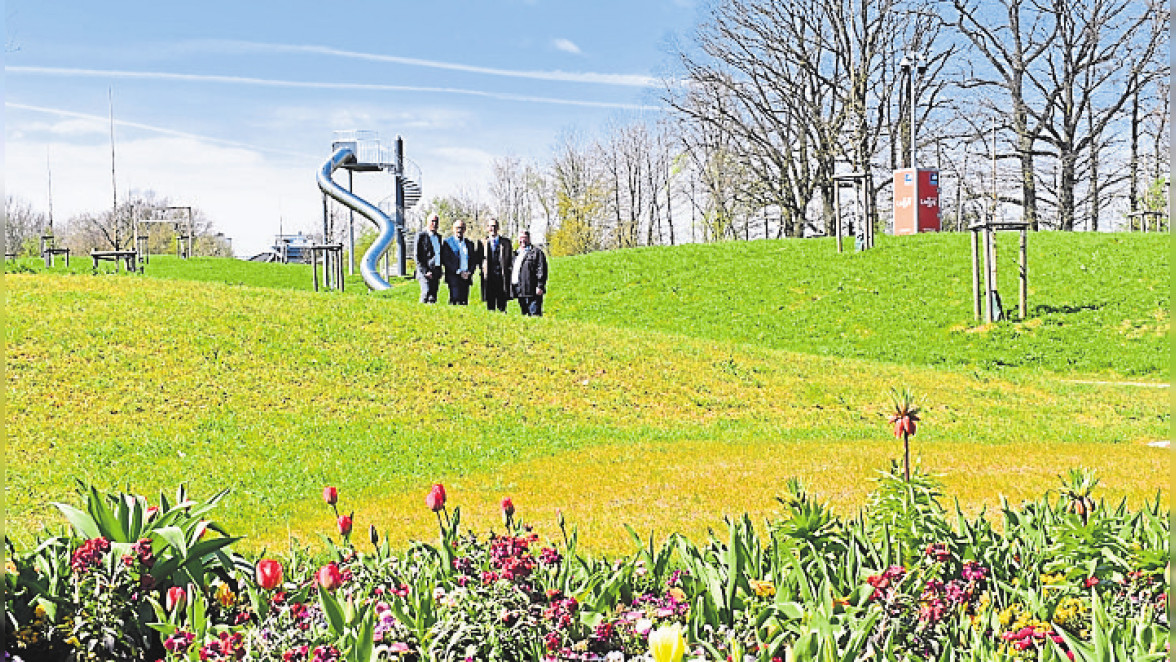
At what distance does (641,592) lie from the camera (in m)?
3.37

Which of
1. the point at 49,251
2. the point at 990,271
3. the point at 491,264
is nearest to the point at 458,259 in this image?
the point at 491,264

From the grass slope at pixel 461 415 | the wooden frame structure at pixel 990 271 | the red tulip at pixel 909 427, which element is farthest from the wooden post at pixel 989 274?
the red tulip at pixel 909 427

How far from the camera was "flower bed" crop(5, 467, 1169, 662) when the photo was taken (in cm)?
272

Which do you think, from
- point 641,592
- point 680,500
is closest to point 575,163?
point 680,500

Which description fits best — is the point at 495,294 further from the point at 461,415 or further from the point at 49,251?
the point at 49,251

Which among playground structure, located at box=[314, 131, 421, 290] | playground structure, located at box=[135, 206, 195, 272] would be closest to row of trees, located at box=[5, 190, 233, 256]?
playground structure, located at box=[135, 206, 195, 272]

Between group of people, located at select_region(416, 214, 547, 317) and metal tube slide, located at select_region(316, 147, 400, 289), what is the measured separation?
2214 centimetres

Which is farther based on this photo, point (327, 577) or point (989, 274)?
point (989, 274)

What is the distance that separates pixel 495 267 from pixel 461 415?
610cm

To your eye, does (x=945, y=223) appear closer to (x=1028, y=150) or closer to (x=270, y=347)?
(x=1028, y=150)

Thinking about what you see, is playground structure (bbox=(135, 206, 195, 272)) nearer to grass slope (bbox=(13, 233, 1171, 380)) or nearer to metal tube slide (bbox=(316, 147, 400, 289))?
metal tube slide (bbox=(316, 147, 400, 289))

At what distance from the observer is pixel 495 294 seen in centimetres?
1827

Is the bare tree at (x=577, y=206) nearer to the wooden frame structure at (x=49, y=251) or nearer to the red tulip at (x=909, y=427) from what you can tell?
the wooden frame structure at (x=49, y=251)

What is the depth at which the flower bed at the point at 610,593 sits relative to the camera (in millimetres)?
2719
